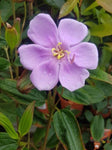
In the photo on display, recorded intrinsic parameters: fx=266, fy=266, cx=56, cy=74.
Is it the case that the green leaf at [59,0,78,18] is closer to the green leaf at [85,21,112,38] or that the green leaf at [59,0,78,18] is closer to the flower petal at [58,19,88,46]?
the flower petal at [58,19,88,46]

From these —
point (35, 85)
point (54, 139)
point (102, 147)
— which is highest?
point (35, 85)

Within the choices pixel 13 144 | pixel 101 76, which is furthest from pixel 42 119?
pixel 101 76

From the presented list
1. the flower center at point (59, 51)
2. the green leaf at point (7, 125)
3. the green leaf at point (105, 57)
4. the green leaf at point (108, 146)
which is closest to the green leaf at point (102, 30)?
the green leaf at point (105, 57)

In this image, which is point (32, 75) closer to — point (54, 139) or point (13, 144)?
point (13, 144)

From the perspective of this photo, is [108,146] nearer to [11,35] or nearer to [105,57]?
[105,57]

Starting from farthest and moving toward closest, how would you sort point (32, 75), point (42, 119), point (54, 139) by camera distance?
point (54, 139), point (42, 119), point (32, 75)

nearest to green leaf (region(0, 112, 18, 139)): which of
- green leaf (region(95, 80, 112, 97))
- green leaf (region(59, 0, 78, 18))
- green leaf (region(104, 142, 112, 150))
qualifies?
green leaf (region(59, 0, 78, 18))

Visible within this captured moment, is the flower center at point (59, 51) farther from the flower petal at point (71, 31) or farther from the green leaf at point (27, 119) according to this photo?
the green leaf at point (27, 119)
